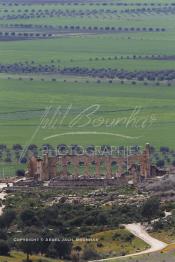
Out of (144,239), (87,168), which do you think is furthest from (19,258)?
(87,168)

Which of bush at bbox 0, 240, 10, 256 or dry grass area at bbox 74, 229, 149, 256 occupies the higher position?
bush at bbox 0, 240, 10, 256

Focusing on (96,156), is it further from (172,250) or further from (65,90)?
(65,90)

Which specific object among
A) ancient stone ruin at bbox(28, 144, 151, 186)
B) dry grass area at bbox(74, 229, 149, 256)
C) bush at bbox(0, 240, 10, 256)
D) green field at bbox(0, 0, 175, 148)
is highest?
green field at bbox(0, 0, 175, 148)

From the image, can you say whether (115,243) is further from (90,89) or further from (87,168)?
(90,89)

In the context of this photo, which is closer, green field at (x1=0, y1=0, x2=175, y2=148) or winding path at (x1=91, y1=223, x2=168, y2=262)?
winding path at (x1=91, y1=223, x2=168, y2=262)

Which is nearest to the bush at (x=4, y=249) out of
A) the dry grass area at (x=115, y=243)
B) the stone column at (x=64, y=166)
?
the dry grass area at (x=115, y=243)

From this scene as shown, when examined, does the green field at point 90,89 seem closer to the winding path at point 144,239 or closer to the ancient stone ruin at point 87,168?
the ancient stone ruin at point 87,168

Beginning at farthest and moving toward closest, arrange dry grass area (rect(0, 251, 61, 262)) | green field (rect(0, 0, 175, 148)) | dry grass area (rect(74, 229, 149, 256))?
1. green field (rect(0, 0, 175, 148))
2. dry grass area (rect(74, 229, 149, 256))
3. dry grass area (rect(0, 251, 61, 262))

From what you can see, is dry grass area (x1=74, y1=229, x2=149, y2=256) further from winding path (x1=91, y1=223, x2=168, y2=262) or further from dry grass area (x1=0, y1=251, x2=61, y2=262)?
dry grass area (x1=0, y1=251, x2=61, y2=262)

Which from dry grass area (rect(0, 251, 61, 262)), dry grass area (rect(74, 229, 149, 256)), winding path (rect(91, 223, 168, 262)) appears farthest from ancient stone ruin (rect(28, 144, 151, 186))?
dry grass area (rect(0, 251, 61, 262))
